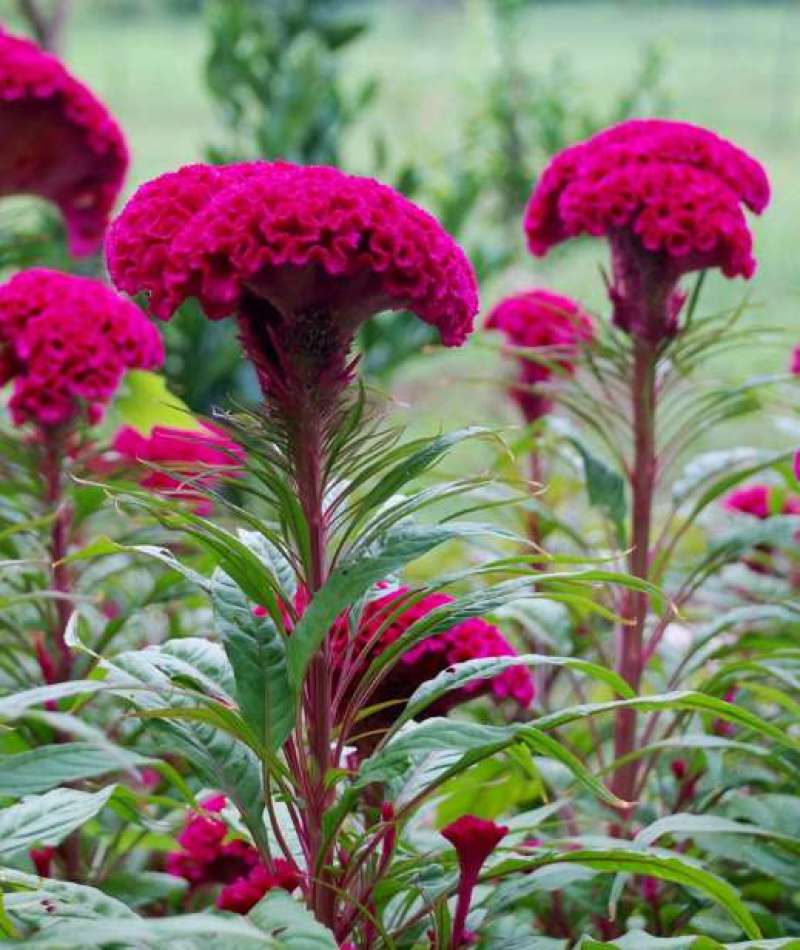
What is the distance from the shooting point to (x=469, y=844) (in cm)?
102

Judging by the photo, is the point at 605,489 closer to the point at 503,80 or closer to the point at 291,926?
the point at 291,926

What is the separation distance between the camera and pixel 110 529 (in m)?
1.76

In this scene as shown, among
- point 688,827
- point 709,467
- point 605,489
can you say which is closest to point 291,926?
point 688,827

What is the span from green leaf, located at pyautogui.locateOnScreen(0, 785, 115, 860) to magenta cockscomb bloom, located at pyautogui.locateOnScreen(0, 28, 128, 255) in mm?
896

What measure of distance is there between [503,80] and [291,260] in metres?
5.76

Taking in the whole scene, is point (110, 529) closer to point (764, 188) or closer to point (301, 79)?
point (764, 188)

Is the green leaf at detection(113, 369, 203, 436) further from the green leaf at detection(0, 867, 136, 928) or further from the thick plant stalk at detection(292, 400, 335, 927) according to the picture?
the green leaf at detection(0, 867, 136, 928)

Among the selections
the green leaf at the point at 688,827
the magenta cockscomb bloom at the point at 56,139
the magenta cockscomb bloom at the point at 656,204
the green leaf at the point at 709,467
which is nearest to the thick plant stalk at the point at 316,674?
the green leaf at the point at 688,827

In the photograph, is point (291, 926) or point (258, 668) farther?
point (258, 668)

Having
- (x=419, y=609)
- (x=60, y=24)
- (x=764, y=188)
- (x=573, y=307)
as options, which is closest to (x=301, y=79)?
(x=60, y=24)

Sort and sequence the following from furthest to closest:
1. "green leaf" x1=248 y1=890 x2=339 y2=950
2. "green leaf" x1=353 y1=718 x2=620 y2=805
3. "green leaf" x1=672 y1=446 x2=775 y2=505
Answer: "green leaf" x1=672 y1=446 x2=775 y2=505
"green leaf" x1=353 y1=718 x2=620 y2=805
"green leaf" x1=248 y1=890 x2=339 y2=950

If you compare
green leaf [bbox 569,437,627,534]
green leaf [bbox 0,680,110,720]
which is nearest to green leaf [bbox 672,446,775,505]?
green leaf [bbox 569,437,627,534]

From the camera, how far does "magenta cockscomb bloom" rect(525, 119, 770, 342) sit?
1341 millimetres

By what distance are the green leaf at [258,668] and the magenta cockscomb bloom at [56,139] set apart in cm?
82
